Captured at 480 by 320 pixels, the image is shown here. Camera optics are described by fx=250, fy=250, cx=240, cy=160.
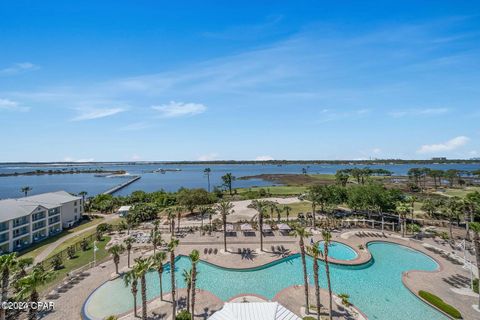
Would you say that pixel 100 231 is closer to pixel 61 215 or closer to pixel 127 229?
pixel 127 229

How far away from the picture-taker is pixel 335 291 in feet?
90.2

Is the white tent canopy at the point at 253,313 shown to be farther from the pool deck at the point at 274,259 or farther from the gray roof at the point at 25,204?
the gray roof at the point at 25,204

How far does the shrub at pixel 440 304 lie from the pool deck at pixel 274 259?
1000 mm

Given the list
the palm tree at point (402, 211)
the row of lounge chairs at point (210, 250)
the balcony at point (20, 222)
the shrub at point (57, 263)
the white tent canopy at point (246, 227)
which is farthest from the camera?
the white tent canopy at point (246, 227)

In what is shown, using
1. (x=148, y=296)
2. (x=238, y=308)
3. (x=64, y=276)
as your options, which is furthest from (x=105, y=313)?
(x=238, y=308)

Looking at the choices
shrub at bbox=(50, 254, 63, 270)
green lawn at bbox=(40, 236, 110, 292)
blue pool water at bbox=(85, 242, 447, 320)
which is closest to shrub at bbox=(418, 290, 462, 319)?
blue pool water at bbox=(85, 242, 447, 320)

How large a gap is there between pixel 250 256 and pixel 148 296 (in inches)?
569

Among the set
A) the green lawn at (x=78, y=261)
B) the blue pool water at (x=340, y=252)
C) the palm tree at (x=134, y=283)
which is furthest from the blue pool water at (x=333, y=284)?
the green lawn at (x=78, y=261)

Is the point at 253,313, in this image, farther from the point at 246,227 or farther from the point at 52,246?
the point at 52,246

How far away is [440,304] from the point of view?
23453mm

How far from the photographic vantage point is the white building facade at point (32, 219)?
40.3 m

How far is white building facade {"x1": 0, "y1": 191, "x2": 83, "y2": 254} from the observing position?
40.3 meters

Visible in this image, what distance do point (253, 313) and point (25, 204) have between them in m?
49.9

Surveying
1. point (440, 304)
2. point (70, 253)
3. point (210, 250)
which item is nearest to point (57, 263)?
point (70, 253)
